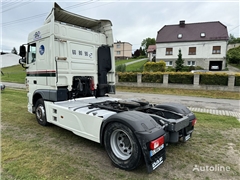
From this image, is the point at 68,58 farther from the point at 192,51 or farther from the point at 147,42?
the point at 147,42

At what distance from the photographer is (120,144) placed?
322 cm

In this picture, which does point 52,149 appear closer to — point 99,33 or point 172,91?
point 99,33

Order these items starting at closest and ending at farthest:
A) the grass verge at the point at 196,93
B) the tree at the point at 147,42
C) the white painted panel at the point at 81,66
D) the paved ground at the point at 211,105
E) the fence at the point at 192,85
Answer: the white painted panel at the point at 81,66 → the paved ground at the point at 211,105 → the grass verge at the point at 196,93 → the fence at the point at 192,85 → the tree at the point at 147,42

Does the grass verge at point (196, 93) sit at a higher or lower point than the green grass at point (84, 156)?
higher

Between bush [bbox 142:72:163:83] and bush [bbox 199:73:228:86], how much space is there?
359cm

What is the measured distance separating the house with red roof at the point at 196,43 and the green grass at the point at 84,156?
1200 inches

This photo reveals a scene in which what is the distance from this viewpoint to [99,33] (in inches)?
230

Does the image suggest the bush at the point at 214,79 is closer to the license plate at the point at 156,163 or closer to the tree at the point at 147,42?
the license plate at the point at 156,163

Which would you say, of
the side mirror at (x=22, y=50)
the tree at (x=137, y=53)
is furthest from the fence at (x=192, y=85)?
the tree at (x=137, y=53)

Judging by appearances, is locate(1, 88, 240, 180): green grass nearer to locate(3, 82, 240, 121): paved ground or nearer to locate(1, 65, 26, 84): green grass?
locate(3, 82, 240, 121): paved ground

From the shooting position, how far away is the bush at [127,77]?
57.8 feet

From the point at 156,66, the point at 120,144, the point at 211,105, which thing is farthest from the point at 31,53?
the point at 156,66

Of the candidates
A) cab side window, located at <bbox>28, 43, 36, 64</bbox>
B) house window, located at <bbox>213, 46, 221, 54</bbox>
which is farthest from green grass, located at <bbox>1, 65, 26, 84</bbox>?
house window, located at <bbox>213, 46, 221, 54</bbox>

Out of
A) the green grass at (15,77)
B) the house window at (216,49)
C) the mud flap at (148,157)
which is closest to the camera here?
the mud flap at (148,157)
